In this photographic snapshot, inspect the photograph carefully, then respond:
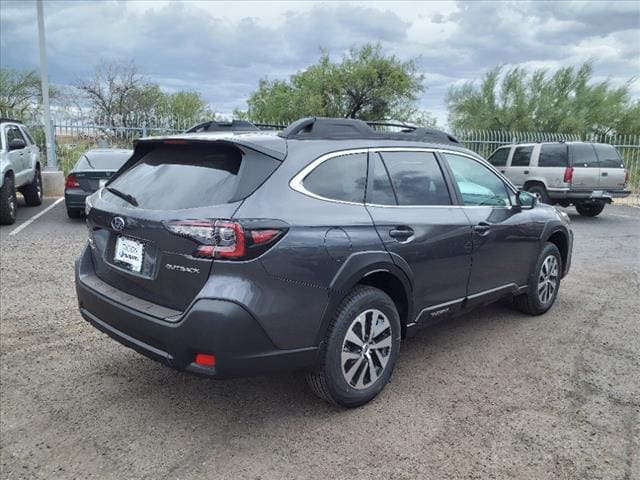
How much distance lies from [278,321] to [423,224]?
53.2 inches

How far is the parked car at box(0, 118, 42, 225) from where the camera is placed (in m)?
9.31

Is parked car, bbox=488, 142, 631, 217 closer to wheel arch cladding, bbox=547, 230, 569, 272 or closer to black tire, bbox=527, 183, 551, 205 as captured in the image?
black tire, bbox=527, 183, 551, 205

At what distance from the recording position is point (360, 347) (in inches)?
130

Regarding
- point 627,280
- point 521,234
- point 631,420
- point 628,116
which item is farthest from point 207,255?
point 628,116

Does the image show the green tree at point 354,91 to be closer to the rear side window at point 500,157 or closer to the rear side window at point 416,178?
the rear side window at point 500,157

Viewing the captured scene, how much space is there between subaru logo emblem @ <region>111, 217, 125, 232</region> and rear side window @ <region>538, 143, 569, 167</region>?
1173 cm

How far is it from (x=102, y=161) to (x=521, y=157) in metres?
9.78

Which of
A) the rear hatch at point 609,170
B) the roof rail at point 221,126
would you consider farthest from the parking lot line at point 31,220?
the rear hatch at point 609,170

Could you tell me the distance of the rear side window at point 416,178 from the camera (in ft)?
12.1

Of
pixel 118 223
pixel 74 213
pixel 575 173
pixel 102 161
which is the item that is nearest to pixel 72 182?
pixel 102 161

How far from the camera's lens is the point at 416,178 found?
3.86 m

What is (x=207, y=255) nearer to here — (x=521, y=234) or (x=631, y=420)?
(x=631, y=420)

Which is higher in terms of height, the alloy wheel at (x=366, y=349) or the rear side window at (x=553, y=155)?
the rear side window at (x=553, y=155)

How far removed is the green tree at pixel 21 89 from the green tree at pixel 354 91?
31.3 ft
